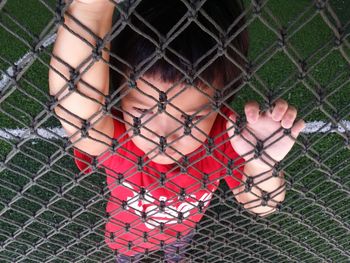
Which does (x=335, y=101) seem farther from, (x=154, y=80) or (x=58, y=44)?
(x=58, y=44)

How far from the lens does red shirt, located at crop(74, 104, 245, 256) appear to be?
118 centimetres

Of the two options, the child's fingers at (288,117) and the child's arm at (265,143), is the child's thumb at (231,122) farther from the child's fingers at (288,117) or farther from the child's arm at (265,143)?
the child's fingers at (288,117)

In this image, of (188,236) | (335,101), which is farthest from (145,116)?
(335,101)

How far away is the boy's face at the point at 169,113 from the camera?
38.2 inches

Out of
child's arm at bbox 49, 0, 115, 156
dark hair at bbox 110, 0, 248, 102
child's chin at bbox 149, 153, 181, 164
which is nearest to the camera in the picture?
child's arm at bbox 49, 0, 115, 156

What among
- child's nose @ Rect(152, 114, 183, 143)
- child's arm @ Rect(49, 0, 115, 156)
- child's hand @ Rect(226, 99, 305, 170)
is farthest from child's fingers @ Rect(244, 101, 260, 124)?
child's arm @ Rect(49, 0, 115, 156)

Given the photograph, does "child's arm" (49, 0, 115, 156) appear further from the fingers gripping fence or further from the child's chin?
the child's chin

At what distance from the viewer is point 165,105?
92 centimetres

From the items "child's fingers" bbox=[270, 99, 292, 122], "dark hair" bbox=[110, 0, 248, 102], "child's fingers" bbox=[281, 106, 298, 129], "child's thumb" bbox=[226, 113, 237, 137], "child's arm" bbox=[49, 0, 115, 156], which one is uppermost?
"dark hair" bbox=[110, 0, 248, 102]

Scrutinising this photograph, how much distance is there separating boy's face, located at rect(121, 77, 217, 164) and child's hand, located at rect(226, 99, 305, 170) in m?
0.07

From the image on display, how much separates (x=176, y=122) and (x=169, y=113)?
1.6 inches

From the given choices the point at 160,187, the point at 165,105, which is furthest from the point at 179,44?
the point at 160,187

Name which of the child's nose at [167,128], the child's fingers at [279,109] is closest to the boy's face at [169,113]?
the child's nose at [167,128]

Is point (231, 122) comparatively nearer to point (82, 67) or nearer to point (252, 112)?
point (252, 112)
